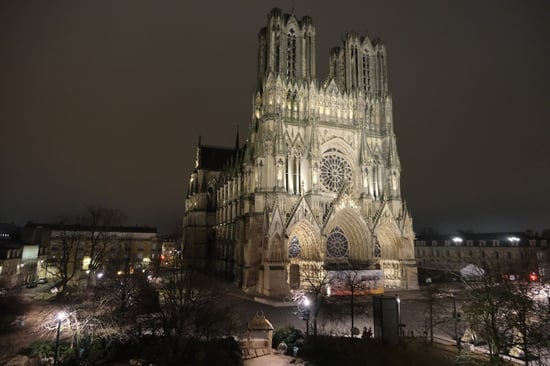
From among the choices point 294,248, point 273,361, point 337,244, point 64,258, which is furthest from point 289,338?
point 337,244

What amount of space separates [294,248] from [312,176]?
29.2 feet

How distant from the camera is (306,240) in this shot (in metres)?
38.7

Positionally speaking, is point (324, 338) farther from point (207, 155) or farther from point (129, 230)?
point (129, 230)

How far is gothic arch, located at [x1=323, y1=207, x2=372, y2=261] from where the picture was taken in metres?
39.6

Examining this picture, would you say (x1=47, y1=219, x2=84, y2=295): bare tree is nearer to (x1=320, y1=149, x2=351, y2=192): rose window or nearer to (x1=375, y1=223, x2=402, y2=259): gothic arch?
(x1=320, y1=149, x2=351, y2=192): rose window

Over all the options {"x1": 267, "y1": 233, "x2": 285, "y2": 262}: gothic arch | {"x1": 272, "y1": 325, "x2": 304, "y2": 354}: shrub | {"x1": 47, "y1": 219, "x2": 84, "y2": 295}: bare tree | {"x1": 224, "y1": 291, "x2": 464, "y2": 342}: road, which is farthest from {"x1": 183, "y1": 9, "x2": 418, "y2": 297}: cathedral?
{"x1": 47, "y1": 219, "x2": 84, "y2": 295}: bare tree

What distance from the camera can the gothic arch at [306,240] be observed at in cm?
3769

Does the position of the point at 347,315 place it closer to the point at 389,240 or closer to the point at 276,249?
the point at 276,249

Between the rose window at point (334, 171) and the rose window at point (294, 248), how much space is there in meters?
8.95

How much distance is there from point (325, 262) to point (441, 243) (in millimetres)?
40529

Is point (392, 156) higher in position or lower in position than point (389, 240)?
higher

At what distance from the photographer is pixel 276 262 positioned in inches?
1406

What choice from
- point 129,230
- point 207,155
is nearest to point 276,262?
point 207,155

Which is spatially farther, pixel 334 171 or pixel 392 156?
pixel 392 156
